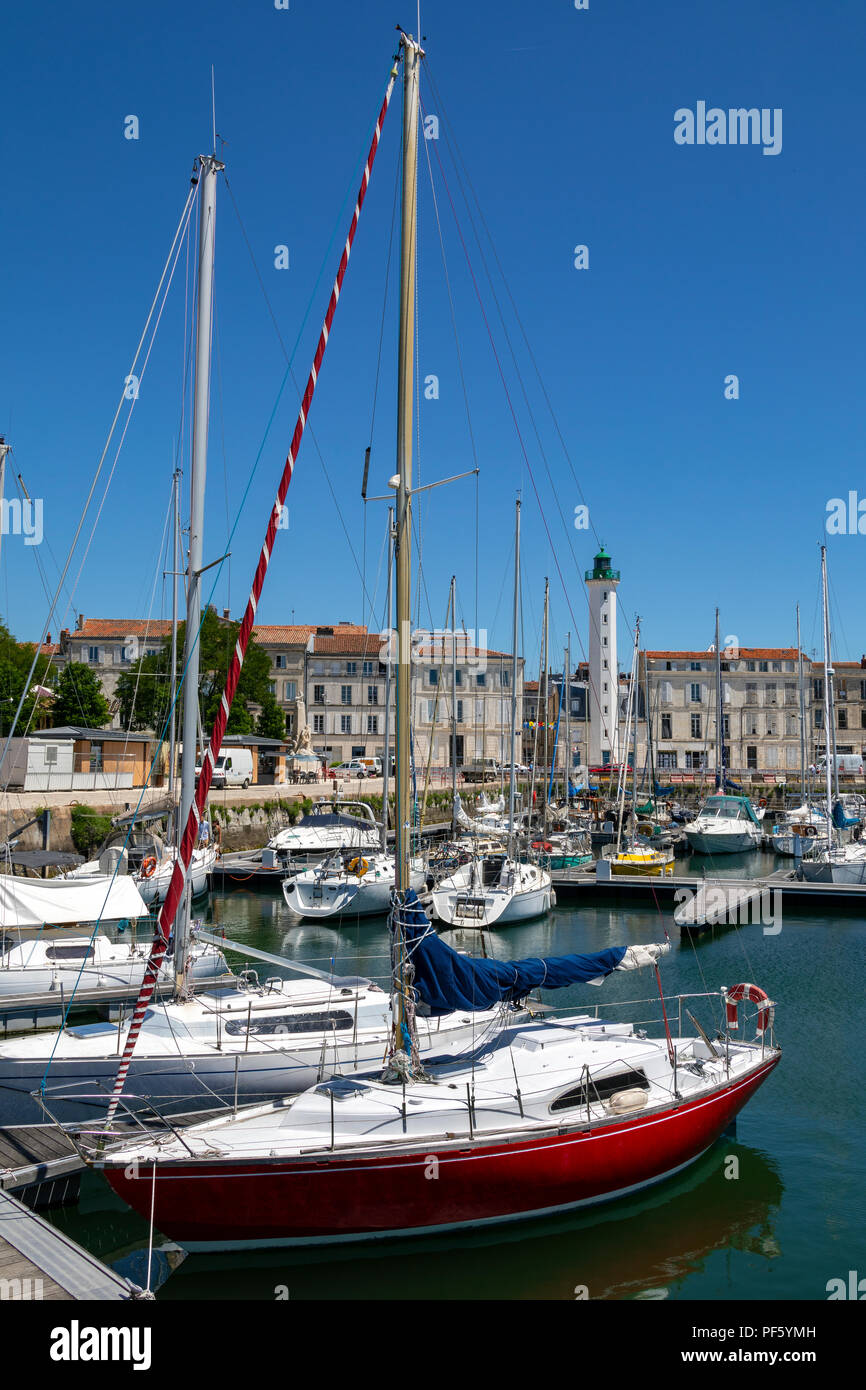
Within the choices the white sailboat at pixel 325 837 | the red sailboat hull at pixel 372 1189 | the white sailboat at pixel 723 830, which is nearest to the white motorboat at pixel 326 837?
the white sailboat at pixel 325 837

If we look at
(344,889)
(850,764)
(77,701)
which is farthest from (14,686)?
(850,764)

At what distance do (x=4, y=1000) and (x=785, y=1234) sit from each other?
13936mm

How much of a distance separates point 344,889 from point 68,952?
44.4ft

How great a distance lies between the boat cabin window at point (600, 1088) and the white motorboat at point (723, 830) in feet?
139

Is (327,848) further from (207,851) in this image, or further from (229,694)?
(229,694)

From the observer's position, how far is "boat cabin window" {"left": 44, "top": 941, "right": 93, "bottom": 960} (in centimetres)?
2052

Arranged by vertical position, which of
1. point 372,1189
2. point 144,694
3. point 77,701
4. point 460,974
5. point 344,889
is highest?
point 144,694

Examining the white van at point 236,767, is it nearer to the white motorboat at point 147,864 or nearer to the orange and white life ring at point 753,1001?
the white motorboat at point 147,864

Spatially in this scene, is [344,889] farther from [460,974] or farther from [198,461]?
[460,974]

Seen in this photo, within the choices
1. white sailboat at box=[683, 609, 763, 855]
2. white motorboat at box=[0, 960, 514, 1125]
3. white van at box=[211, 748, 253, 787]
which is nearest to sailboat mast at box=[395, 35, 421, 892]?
white motorboat at box=[0, 960, 514, 1125]

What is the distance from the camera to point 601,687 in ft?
291

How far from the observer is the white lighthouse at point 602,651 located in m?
88.1

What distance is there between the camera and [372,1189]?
36.7 ft
